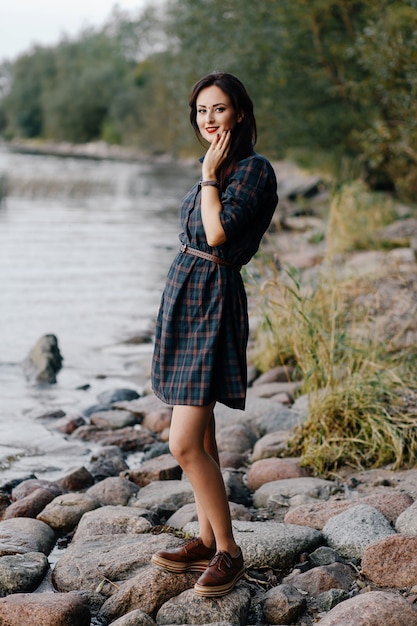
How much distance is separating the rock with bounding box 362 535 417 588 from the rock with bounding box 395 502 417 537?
24 centimetres

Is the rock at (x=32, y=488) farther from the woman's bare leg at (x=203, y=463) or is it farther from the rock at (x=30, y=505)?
the woman's bare leg at (x=203, y=463)

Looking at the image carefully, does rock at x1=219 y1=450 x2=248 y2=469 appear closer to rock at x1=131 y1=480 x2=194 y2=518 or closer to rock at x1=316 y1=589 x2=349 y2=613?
rock at x1=131 y1=480 x2=194 y2=518

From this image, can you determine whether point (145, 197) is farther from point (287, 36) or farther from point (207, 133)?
point (207, 133)

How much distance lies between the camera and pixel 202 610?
10.4 feet

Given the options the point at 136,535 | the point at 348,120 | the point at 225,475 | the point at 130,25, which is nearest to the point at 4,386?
the point at 225,475

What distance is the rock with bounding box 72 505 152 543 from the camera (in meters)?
4.05

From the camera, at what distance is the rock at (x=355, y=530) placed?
3684mm

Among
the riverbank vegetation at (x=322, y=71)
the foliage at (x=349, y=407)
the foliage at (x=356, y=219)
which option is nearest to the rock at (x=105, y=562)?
the foliage at (x=349, y=407)

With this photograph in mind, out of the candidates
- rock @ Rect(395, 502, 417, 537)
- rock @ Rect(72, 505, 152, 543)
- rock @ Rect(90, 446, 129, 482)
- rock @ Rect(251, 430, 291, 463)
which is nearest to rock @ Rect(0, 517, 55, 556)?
rock @ Rect(72, 505, 152, 543)

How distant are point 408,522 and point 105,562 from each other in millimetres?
1307

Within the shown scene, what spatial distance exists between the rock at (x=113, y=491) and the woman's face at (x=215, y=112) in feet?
7.41

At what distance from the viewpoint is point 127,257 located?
47.2ft

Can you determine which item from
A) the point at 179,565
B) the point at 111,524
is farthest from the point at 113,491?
the point at 179,565

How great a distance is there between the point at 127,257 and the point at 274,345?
7.92 metres
